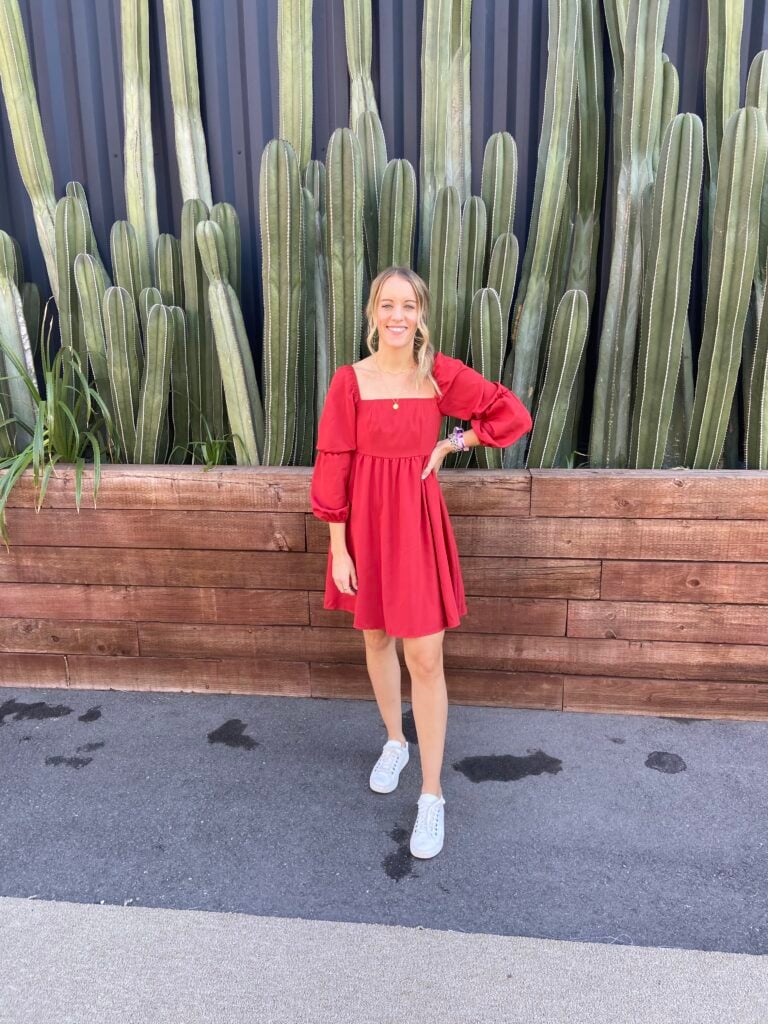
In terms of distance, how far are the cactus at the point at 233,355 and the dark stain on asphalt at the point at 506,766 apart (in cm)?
128

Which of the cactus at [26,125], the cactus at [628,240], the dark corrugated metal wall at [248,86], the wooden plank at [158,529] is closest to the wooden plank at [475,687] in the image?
the wooden plank at [158,529]

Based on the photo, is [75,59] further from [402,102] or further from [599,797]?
[599,797]

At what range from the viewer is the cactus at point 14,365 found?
274cm

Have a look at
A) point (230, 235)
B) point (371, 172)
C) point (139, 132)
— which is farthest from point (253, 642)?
point (139, 132)

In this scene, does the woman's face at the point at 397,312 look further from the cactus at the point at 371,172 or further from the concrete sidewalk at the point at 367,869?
the concrete sidewalk at the point at 367,869

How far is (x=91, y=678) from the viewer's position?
8.71ft

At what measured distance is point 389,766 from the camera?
6.86ft

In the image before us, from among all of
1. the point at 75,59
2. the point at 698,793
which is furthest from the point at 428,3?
the point at 698,793

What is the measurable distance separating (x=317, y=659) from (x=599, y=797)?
3.36 ft

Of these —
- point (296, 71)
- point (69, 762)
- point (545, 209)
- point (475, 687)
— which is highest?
point (296, 71)

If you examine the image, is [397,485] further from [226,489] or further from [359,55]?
[359,55]

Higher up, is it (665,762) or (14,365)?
(14,365)

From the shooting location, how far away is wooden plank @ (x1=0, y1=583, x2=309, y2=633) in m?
2.47

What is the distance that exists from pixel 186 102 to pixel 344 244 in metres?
0.93
